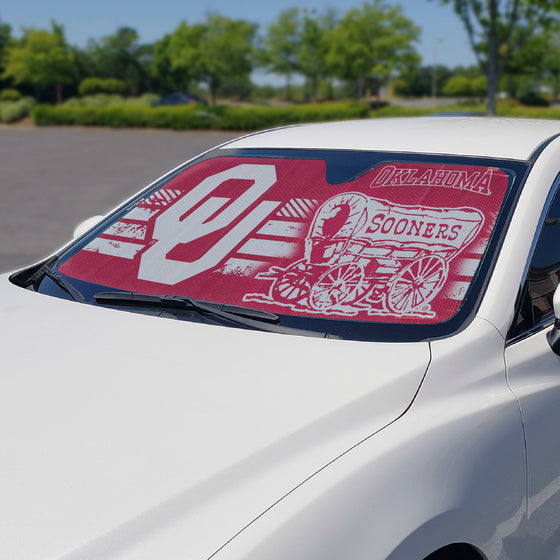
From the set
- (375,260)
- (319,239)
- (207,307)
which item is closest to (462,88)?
(319,239)

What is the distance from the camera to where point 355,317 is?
2162mm

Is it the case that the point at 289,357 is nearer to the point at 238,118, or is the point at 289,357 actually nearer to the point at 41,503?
the point at 41,503

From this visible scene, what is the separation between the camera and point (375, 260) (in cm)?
234

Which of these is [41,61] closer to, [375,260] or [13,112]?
[13,112]

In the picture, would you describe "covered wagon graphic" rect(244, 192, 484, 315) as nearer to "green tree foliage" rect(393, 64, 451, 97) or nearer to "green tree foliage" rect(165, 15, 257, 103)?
"green tree foliage" rect(165, 15, 257, 103)

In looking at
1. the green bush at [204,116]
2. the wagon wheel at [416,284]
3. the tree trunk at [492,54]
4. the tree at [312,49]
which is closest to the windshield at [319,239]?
the wagon wheel at [416,284]

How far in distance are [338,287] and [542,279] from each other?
0.64m

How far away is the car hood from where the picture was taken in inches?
56.4

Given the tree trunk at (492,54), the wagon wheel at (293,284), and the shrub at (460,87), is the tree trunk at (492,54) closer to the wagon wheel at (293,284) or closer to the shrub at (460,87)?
the wagon wheel at (293,284)

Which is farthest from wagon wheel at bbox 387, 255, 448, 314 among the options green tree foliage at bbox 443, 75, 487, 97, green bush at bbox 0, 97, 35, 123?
green tree foliage at bbox 443, 75, 487, 97

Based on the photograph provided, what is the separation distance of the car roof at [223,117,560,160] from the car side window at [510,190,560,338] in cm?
25

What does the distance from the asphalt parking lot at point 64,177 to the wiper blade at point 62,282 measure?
524 cm

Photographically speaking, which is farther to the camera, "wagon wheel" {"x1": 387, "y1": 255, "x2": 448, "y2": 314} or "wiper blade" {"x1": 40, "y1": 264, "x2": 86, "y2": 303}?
"wiper blade" {"x1": 40, "y1": 264, "x2": 86, "y2": 303}

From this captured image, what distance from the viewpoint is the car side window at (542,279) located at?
216 centimetres
